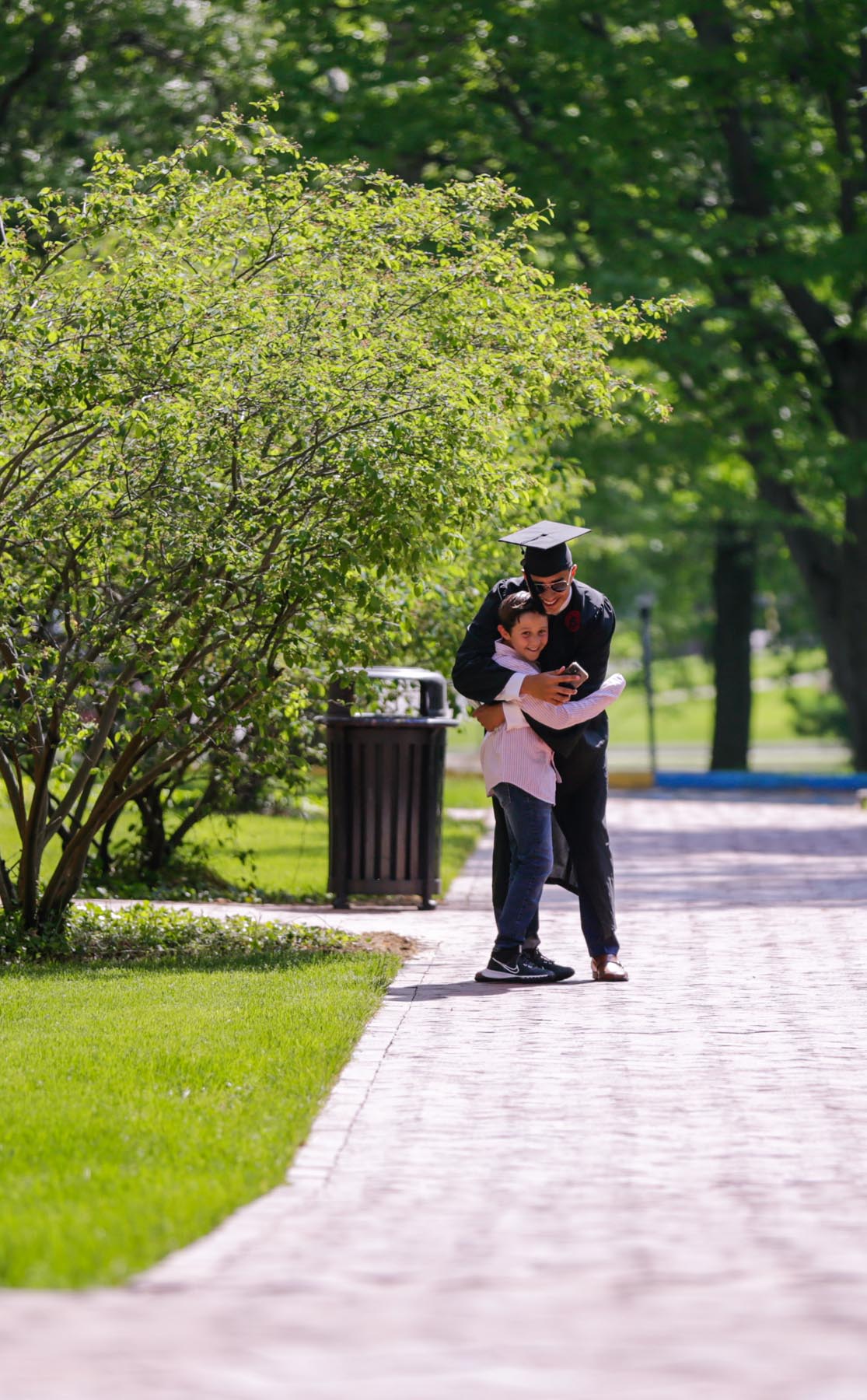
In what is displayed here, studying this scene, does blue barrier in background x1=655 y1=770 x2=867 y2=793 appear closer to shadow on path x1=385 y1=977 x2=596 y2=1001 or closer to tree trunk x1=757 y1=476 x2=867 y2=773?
tree trunk x1=757 y1=476 x2=867 y2=773

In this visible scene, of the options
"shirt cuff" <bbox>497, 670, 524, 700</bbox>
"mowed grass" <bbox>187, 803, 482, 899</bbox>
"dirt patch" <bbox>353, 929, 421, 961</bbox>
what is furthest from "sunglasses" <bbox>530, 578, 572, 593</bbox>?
"mowed grass" <bbox>187, 803, 482, 899</bbox>

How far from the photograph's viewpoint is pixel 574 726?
8.66 meters

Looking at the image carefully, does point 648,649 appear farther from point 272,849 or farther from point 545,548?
point 545,548

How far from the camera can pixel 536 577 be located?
8648 mm

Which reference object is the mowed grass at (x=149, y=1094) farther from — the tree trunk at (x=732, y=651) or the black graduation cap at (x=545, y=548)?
the tree trunk at (x=732, y=651)

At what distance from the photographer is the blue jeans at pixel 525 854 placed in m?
8.68

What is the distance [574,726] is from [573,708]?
3.7 inches

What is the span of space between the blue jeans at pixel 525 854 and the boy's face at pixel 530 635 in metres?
0.56

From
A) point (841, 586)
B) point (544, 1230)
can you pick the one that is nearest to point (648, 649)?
point (841, 586)

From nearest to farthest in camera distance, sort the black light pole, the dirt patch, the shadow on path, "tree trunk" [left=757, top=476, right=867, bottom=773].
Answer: the shadow on path < the dirt patch < "tree trunk" [left=757, top=476, right=867, bottom=773] < the black light pole

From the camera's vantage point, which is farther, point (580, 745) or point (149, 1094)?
point (580, 745)

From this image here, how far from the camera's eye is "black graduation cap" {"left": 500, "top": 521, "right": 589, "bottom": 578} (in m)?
8.53

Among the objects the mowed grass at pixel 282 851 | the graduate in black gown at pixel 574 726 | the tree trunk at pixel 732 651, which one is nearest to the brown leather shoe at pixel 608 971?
the graduate in black gown at pixel 574 726

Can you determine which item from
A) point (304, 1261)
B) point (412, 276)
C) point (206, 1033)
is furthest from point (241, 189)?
point (304, 1261)
